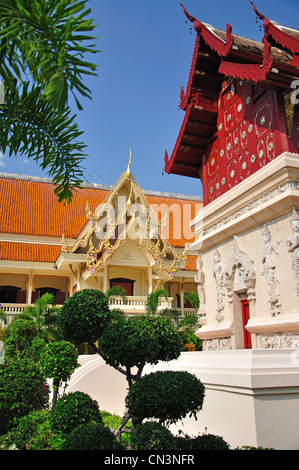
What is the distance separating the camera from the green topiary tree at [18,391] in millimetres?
4352

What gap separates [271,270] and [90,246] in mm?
9102

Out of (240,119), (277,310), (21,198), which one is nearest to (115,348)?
(277,310)

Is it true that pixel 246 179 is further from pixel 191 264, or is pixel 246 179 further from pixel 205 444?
pixel 191 264

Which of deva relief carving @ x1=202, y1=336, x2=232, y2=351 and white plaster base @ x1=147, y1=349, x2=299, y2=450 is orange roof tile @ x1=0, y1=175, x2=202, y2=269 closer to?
deva relief carving @ x1=202, y1=336, x2=232, y2=351

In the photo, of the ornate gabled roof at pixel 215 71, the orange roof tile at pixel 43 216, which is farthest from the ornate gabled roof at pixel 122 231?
Result: the ornate gabled roof at pixel 215 71

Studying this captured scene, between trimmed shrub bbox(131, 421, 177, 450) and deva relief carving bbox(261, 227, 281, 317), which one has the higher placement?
deva relief carving bbox(261, 227, 281, 317)

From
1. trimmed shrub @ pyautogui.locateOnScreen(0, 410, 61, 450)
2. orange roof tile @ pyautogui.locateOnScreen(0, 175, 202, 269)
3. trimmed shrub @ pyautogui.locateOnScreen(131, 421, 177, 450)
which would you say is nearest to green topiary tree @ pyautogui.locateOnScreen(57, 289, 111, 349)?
trimmed shrub @ pyautogui.locateOnScreen(0, 410, 61, 450)

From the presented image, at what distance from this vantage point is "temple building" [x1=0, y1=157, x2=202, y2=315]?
1516 centimetres

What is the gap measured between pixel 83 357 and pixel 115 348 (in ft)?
18.9

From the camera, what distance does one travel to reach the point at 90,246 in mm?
14586

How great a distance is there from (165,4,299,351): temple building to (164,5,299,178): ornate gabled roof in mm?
19

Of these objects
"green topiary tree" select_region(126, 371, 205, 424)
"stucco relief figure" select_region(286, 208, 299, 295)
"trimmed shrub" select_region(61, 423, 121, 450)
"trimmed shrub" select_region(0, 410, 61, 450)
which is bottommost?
"trimmed shrub" select_region(0, 410, 61, 450)

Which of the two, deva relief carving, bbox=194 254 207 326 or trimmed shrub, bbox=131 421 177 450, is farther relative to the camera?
deva relief carving, bbox=194 254 207 326
